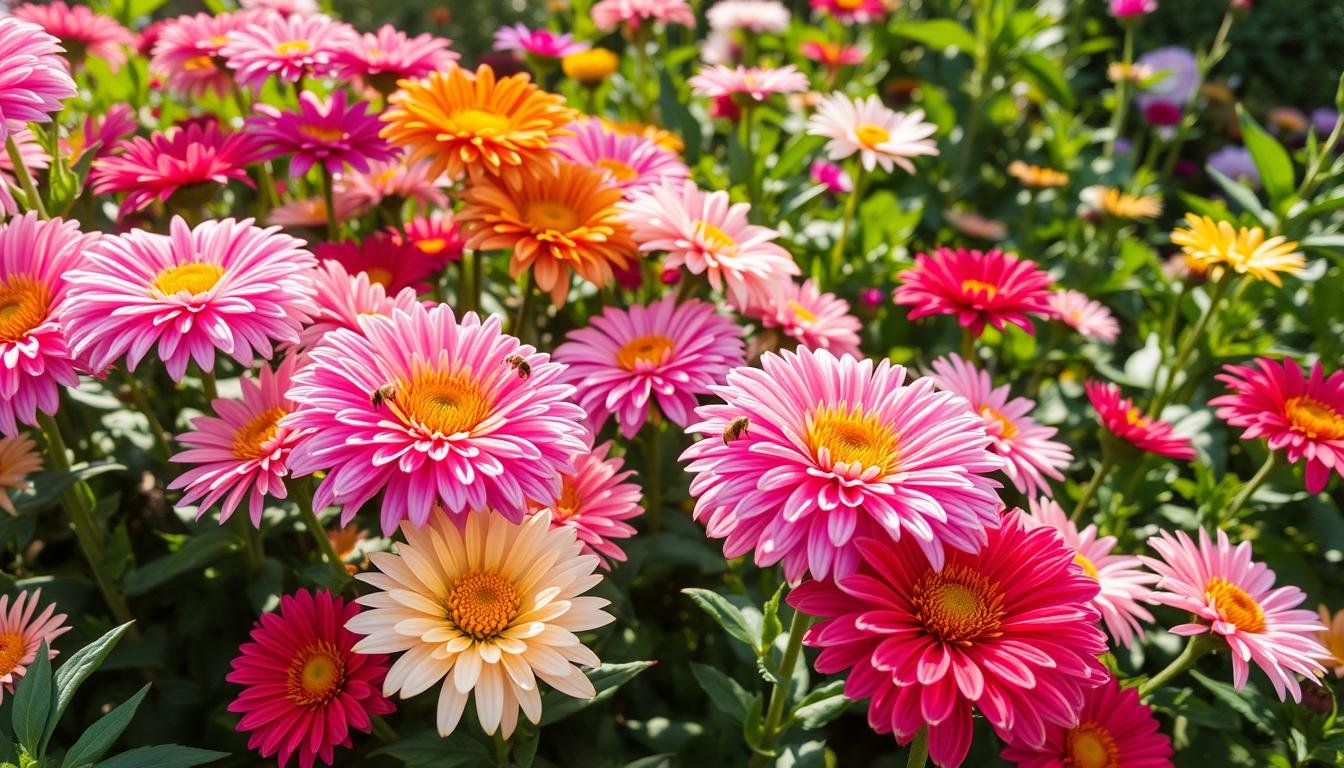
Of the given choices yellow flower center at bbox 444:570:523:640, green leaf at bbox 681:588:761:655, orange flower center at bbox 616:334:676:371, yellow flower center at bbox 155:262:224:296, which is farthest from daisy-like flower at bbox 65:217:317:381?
green leaf at bbox 681:588:761:655

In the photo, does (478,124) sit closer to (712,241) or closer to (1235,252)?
(712,241)

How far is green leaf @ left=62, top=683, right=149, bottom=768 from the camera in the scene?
106cm

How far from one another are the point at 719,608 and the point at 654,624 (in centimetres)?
40

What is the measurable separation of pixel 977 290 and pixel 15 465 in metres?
1.64

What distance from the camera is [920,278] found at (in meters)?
1.72

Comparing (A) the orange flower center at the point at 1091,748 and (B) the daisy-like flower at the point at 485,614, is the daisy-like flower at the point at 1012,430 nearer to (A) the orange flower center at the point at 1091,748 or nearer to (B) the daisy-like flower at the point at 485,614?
(A) the orange flower center at the point at 1091,748

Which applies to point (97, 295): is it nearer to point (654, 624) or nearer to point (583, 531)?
point (583, 531)

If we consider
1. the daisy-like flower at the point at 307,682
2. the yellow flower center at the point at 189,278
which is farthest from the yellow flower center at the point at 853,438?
the yellow flower center at the point at 189,278

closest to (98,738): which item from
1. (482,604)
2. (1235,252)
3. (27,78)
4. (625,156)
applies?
(482,604)

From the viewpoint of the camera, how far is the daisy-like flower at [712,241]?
1.51 meters

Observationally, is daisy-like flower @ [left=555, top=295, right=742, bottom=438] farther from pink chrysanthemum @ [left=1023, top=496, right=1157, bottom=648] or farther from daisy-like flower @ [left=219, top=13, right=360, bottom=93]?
daisy-like flower @ [left=219, top=13, right=360, bottom=93]

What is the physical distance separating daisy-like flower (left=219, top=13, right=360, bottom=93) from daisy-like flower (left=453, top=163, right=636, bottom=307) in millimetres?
494

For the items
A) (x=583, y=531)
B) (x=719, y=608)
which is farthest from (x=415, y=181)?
(x=719, y=608)

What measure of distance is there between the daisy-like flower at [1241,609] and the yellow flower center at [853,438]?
19.8 inches
